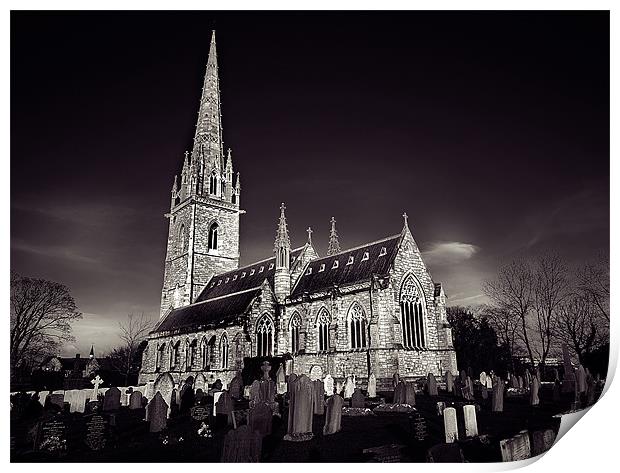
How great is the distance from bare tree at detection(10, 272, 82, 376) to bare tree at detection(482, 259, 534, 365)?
34.9ft

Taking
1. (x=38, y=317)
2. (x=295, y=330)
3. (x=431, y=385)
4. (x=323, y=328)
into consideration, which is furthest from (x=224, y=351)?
(x=38, y=317)

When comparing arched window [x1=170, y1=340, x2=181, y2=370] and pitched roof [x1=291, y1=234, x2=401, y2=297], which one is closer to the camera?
pitched roof [x1=291, y1=234, x2=401, y2=297]

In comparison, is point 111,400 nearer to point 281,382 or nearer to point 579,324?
point 281,382

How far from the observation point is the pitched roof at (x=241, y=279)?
24.8 m

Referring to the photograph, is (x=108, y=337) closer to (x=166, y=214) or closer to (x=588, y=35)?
(x=588, y=35)

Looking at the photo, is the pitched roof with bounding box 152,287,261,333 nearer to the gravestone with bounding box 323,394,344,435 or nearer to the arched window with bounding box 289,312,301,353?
the arched window with bounding box 289,312,301,353

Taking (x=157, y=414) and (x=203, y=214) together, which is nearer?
(x=157, y=414)

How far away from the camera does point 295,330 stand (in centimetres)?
2072

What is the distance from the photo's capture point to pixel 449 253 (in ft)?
42.3

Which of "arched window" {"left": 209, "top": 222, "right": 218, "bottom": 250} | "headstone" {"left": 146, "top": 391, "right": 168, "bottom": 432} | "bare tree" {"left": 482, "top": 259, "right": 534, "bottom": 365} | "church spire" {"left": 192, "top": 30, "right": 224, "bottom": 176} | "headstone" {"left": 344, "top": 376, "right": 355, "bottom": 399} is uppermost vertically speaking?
"church spire" {"left": 192, "top": 30, "right": 224, "bottom": 176}

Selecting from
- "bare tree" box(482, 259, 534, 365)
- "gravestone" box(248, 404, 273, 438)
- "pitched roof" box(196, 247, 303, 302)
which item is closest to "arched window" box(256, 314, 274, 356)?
"pitched roof" box(196, 247, 303, 302)

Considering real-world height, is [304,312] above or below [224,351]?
above

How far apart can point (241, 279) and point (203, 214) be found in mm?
6113

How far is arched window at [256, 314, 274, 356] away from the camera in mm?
21016
